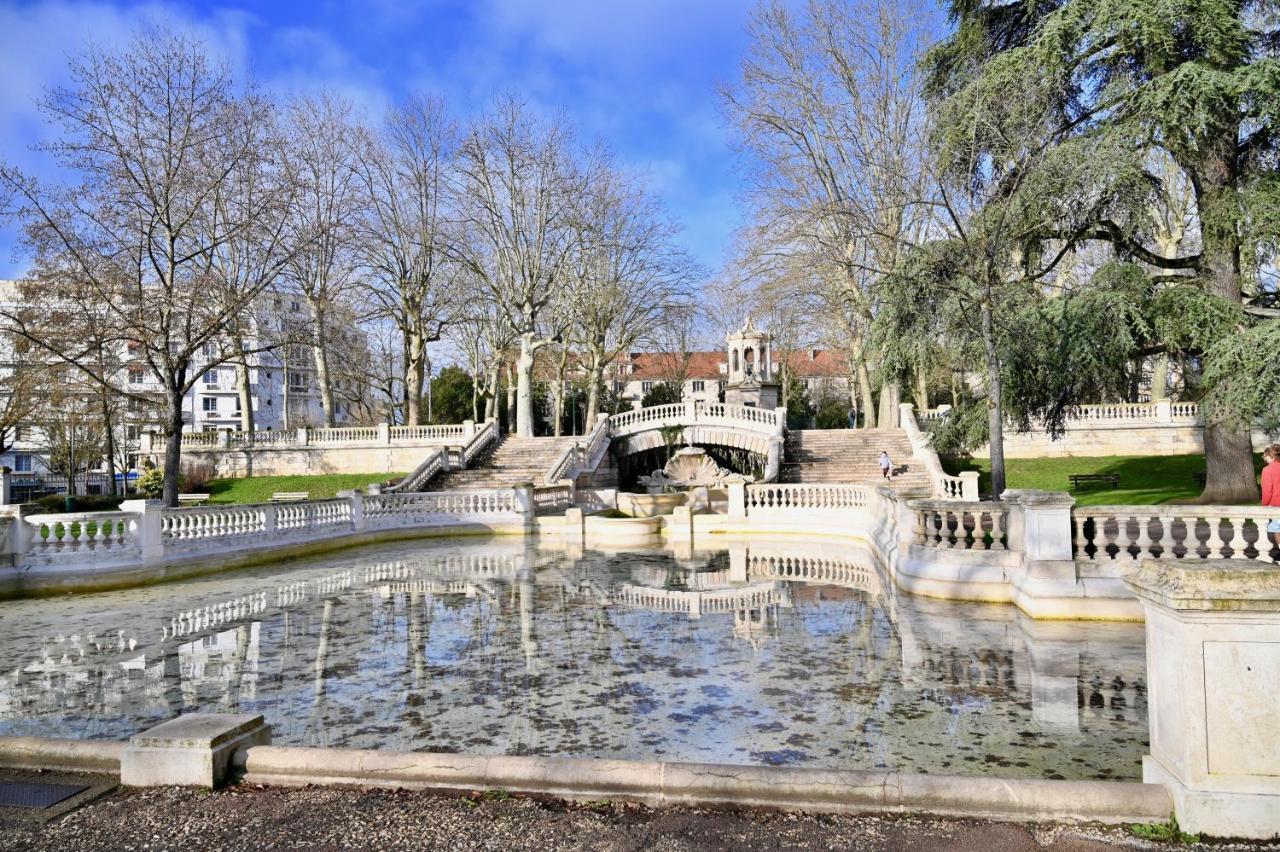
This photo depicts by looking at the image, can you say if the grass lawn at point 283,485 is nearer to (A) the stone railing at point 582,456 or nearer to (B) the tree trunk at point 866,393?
(A) the stone railing at point 582,456

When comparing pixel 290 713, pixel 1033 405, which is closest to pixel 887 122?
pixel 1033 405

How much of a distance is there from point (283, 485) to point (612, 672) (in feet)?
101

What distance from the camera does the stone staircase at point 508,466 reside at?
28188 millimetres

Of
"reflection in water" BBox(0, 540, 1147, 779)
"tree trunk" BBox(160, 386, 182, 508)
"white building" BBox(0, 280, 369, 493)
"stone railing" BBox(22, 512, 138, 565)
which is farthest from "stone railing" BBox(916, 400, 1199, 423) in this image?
"stone railing" BBox(22, 512, 138, 565)

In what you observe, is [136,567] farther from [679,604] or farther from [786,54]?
[786,54]

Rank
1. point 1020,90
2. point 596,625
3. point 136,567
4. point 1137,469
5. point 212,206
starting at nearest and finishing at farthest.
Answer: point 596,625 < point 136,567 < point 1020,90 < point 212,206 < point 1137,469

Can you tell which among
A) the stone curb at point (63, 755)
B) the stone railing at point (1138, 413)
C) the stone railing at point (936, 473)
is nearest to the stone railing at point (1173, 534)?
the stone railing at point (936, 473)

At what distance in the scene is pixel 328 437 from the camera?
36688mm

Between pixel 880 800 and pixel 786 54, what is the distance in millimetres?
31271

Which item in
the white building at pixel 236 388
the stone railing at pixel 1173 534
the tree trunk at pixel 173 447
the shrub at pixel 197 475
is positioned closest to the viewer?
the stone railing at pixel 1173 534

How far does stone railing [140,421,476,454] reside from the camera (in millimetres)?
35750

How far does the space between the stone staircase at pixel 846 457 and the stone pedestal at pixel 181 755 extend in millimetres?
22673

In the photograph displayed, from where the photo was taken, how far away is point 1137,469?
27.6 meters

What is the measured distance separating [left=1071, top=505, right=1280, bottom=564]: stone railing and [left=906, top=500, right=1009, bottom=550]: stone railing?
3.20 ft
